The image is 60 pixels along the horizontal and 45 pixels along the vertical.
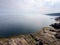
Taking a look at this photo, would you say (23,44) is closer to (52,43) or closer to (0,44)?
(0,44)

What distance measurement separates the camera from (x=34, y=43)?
31.5 meters

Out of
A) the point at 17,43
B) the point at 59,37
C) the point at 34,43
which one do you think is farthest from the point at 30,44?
the point at 59,37

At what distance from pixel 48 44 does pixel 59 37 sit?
867 cm

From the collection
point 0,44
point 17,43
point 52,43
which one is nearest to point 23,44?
point 17,43

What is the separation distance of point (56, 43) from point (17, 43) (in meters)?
11.4

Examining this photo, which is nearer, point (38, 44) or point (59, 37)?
point (38, 44)

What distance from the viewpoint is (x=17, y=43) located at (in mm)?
27531

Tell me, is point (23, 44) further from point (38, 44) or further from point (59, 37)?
point (59, 37)

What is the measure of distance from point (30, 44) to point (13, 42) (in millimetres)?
5207

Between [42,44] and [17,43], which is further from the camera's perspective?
[42,44]

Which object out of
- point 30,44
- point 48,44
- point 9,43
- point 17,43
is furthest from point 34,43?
point 9,43

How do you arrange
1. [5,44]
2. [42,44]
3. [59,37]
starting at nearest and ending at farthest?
[5,44]
[42,44]
[59,37]

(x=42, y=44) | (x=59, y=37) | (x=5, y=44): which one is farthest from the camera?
(x=59, y=37)

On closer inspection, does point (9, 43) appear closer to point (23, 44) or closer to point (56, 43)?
point (23, 44)
